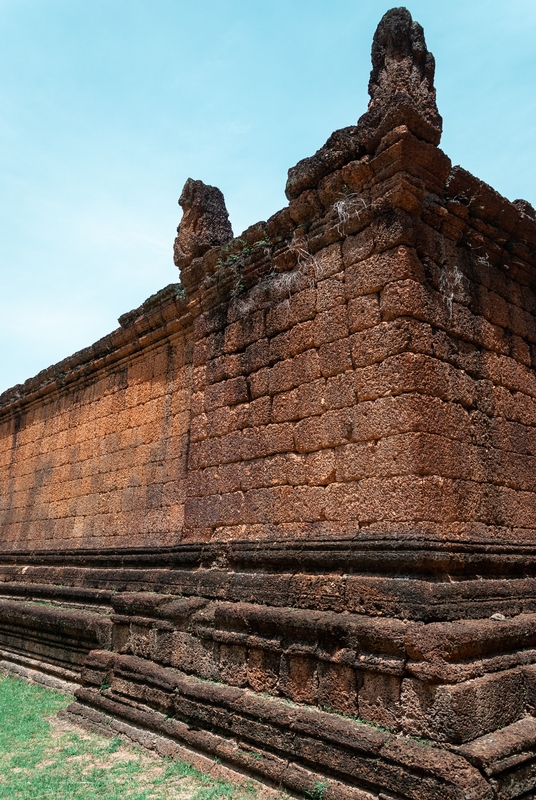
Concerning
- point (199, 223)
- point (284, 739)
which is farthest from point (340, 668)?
point (199, 223)

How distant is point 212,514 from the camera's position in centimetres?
561

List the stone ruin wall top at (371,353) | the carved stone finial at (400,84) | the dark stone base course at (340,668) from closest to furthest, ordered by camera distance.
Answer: the dark stone base course at (340,668) < the stone ruin wall top at (371,353) < the carved stone finial at (400,84)

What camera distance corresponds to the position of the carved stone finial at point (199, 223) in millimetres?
6898

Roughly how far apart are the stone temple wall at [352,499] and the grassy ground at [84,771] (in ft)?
0.71

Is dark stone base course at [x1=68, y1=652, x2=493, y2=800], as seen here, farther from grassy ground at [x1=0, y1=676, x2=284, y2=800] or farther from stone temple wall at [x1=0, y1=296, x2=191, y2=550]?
stone temple wall at [x1=0, y1=296, x2=191, y2=550]

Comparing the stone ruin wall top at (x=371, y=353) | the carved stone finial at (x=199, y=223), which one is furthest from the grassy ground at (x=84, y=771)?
the carved stone finial at (x=199, y=223)

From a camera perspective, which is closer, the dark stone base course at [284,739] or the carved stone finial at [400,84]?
the dark stone base course at [284,739]

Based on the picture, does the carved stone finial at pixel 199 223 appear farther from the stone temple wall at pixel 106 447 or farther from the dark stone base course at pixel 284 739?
the dark stone base course at pixel 284 739

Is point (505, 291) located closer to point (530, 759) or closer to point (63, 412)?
point (530, 759)

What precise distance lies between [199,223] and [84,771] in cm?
545

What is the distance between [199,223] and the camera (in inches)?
275

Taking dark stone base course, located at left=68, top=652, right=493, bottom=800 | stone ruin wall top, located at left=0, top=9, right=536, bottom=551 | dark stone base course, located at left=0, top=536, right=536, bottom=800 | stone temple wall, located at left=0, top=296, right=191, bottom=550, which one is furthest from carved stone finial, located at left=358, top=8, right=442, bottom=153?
dark stone base course, located at left=68, top=652, right=493, bottom=800

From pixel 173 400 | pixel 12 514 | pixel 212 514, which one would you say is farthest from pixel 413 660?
pixel 12 514

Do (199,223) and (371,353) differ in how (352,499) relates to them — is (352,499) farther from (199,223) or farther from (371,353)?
(199,223)
